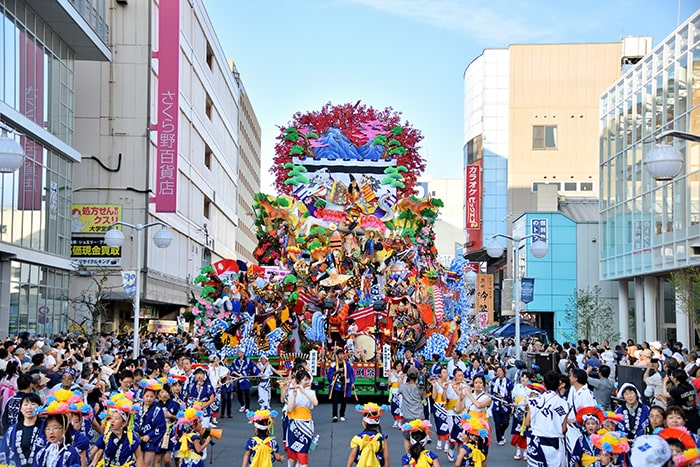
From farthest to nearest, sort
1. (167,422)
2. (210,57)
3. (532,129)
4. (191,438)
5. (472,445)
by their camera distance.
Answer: (532,129) → (210,57) → (167,422) → (191,438) → (472,445)

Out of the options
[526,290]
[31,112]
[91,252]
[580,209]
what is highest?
[580,209]

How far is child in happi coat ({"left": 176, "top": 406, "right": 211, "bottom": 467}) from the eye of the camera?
40.0ft

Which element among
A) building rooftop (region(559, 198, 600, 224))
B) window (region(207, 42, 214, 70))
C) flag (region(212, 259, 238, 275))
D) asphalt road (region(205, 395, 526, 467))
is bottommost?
asphalt road (region(205, 395, 526, 467))

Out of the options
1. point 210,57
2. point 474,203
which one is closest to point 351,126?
point 210,57

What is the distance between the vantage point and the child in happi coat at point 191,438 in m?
12.2

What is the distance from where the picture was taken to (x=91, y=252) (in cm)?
3750

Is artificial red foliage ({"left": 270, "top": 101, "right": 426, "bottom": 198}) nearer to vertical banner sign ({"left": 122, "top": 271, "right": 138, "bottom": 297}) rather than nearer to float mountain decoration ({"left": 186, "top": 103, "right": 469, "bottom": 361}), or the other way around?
float mountain decoration ({"left": 186, "top": 103, "right": 469, "bottom": 361})

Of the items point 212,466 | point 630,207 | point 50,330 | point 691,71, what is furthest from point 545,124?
point 212,466

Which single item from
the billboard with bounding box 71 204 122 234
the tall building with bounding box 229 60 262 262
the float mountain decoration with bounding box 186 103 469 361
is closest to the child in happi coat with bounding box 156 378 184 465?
the float mountain decoration with bounding box 186 103 469 361

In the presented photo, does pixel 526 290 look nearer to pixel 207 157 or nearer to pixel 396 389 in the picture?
pixel 396 389

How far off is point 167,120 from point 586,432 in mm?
31829

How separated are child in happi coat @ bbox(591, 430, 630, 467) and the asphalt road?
6.28m

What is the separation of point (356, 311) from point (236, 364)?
418cm

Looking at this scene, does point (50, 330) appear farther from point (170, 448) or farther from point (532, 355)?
point (170, 448)
